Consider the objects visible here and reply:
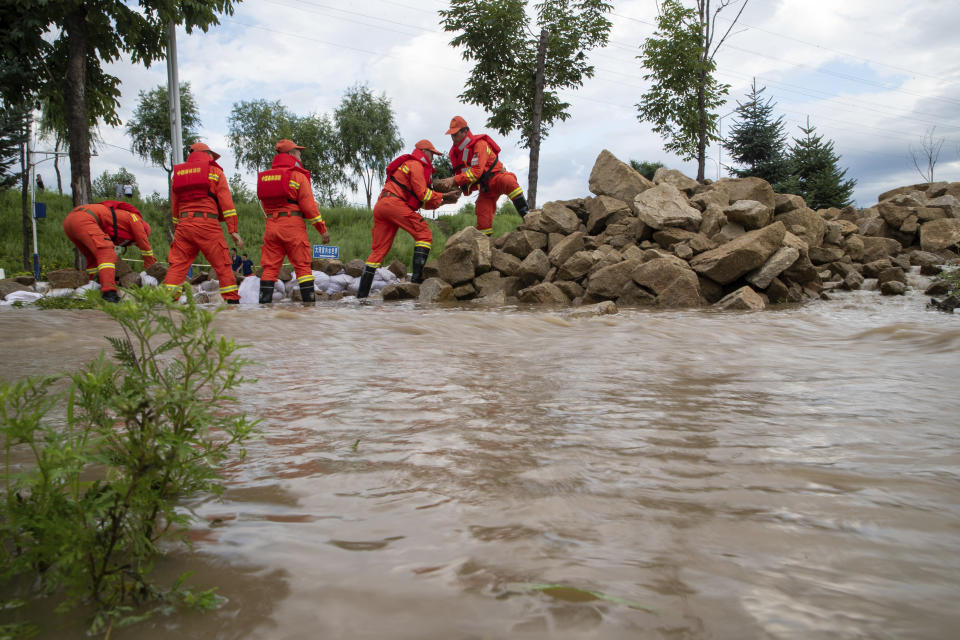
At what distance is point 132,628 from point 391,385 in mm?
1983

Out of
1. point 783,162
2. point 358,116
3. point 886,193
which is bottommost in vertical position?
point 886,193

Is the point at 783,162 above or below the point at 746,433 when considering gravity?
above

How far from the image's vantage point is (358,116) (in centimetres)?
4469

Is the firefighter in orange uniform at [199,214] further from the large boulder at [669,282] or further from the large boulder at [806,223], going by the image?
the large boulder at [806,223]

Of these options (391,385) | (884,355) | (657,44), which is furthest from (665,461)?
(657,44)

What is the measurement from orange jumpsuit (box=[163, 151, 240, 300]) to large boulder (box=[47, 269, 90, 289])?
6682mm

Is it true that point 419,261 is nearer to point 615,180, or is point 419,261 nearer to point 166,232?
point 615,180

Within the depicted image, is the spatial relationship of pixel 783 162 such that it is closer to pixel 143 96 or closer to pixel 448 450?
pixel 448 450

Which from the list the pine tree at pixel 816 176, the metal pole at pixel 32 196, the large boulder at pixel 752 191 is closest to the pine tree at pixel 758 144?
the pine tree at pixel 816 176

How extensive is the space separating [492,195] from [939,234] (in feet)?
28.9

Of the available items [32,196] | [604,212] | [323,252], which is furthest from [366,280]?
[32,196]

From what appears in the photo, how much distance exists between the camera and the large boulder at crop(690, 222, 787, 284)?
8.73 m

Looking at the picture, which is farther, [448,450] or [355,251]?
[355,251]

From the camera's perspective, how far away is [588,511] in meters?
1.35
